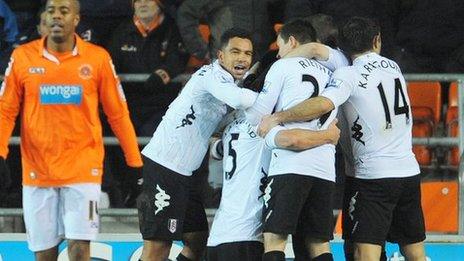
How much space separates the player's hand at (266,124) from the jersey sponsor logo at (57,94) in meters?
1.64

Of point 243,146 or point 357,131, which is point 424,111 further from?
point 243,146

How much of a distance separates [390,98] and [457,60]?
2739 mm

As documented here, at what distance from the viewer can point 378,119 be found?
26.3ft

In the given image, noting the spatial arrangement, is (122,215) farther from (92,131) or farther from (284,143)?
(284,143)

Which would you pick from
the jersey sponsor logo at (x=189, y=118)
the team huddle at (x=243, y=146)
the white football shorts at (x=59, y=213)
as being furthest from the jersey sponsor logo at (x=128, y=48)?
the jersey sponsor logo at (x=189, y=118)

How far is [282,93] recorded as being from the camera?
25.6ft

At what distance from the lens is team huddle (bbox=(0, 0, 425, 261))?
772 cm

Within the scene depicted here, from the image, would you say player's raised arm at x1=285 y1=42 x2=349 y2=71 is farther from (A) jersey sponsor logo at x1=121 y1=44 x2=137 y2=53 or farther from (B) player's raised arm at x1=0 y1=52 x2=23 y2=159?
(A) jersey sponsor logo at x1=121 y1=44 x2=137 y2=53

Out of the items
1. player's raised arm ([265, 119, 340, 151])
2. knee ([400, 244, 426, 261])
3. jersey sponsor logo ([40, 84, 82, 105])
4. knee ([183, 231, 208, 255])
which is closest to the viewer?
player's raised arm ([265, 119, 340, 151])

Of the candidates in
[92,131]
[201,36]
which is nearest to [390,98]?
[92,131]

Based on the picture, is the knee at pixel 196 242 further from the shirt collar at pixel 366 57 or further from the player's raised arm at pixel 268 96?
the shirt collar at pixel 366 57

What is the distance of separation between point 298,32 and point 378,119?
0.68m

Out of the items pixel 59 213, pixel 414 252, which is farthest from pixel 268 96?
pixel 59 213

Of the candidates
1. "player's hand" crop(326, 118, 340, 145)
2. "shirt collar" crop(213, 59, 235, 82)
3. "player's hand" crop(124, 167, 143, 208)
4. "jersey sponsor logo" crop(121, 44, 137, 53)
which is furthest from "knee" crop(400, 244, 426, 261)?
"jersey sponsor logo" crop(121, 44, 137, 53)
